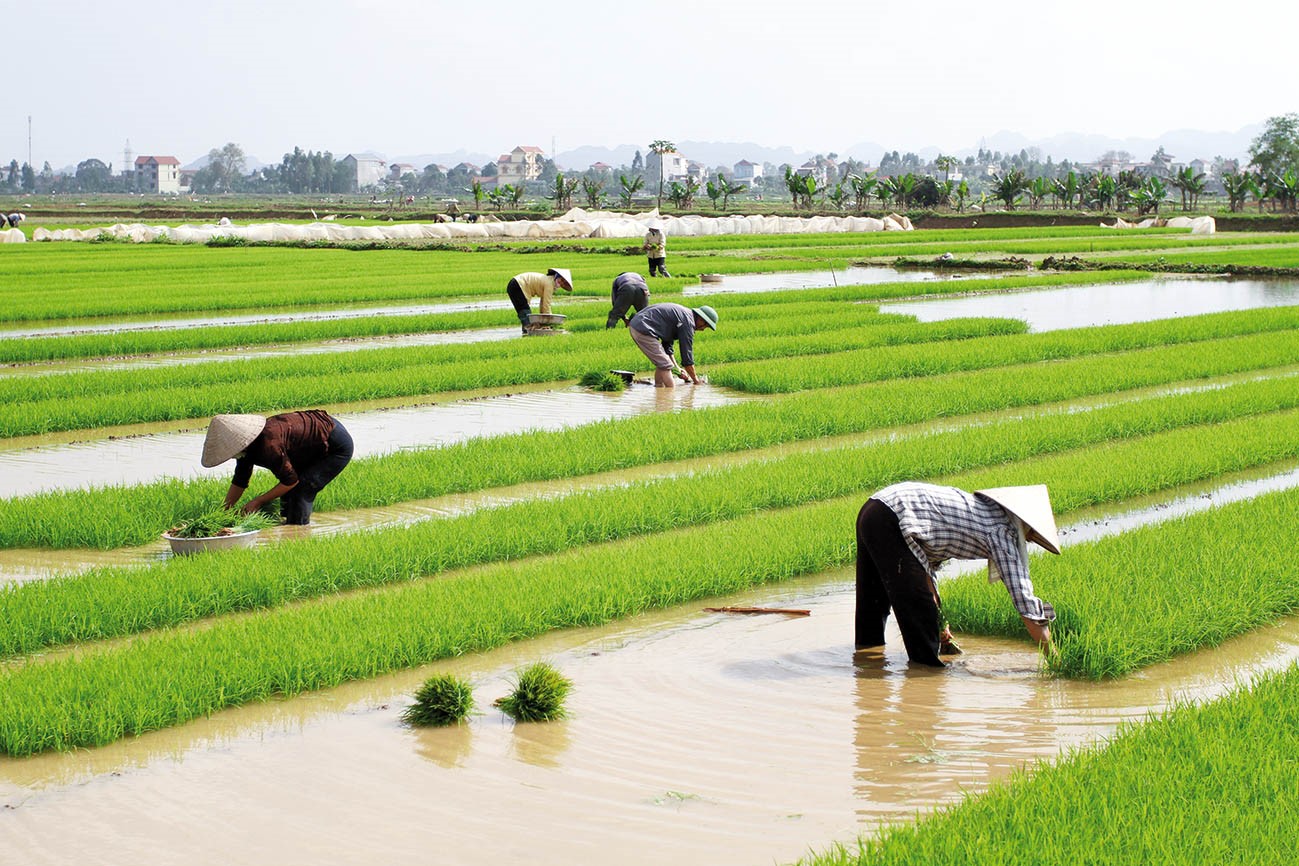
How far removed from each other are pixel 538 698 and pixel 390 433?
605 cm

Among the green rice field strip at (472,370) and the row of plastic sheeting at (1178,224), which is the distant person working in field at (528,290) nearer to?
the green rice field strip at (472,370)

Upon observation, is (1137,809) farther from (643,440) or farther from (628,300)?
(628,300)

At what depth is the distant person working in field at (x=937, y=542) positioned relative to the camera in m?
4.51

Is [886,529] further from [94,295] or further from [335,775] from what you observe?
[94,295]

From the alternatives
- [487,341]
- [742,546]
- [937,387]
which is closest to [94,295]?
[487,341]

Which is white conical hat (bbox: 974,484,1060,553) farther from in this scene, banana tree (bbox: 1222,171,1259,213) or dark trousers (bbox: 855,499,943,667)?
banana tree (bbox: 1222,171,1259,213)

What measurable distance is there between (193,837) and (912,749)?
2.10 m

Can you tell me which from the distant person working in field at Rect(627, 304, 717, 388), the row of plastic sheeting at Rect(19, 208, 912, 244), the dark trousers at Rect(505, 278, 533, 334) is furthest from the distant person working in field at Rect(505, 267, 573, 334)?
the row of plastic sheeting at Rect(19, 208, 912, 244)

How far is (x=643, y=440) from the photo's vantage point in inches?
361

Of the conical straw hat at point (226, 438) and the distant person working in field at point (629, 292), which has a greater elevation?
the distant person working in field at point (629, 292)

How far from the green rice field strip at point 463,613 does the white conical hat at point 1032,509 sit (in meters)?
0.62

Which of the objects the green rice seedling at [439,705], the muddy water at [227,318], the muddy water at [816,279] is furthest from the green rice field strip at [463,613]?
the muddy water at [816,279]

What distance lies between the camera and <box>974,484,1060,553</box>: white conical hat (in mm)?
4422

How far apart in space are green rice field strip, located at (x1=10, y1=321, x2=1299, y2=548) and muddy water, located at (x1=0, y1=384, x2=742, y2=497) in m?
0.72
